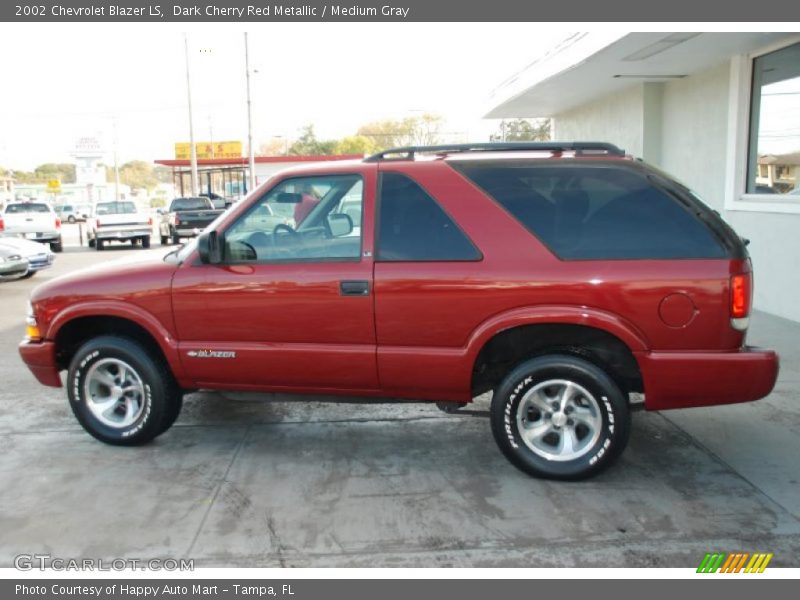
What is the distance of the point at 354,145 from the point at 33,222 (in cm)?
4807

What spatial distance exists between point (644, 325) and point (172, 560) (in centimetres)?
285

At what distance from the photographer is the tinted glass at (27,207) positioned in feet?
70.1

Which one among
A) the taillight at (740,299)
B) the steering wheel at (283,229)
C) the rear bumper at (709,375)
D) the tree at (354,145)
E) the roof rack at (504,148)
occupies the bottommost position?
the rear bumper at (709,375)

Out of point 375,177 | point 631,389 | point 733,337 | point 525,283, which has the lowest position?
point 631,389

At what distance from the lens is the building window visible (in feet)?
28.1

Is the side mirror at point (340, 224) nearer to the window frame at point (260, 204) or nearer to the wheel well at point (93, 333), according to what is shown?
the window frame at point (260, 204)

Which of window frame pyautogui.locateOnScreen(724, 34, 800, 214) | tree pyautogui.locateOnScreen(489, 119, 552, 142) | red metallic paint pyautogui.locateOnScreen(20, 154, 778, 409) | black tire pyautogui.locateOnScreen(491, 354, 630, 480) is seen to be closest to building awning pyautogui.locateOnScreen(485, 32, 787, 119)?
window frame pyautogui.locateOnScreen(724, 34, 800, 214)

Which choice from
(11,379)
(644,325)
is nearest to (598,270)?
(644,325)

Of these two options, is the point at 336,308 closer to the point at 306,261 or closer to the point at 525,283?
the point at 306,261

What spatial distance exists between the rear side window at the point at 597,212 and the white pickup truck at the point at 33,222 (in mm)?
19865

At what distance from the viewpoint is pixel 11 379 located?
6.91 meters

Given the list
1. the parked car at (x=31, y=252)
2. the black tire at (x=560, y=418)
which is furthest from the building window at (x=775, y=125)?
the parked car at (x=31, y=252)

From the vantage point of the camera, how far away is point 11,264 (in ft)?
41.7

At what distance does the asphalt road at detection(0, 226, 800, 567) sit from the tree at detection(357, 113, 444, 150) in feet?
173
